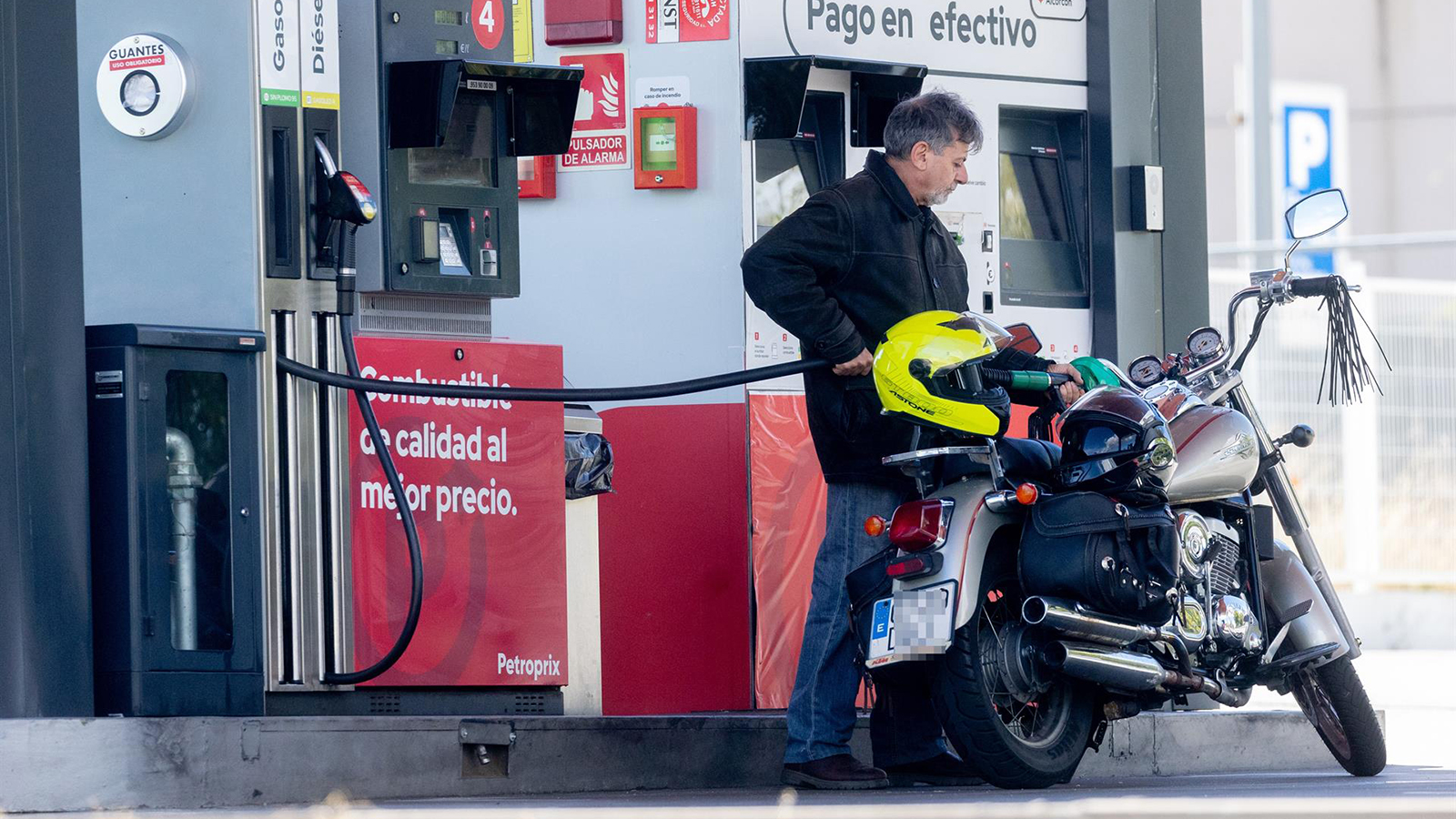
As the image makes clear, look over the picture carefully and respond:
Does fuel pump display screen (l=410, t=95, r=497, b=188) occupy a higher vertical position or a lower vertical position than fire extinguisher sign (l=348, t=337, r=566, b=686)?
higher

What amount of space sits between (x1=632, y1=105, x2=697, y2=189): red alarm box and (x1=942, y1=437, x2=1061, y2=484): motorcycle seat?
2.23 metres

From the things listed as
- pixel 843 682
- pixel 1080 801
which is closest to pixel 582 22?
pixel 843 682

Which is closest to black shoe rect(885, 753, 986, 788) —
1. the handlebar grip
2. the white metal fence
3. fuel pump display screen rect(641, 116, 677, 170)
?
the handlebar grip

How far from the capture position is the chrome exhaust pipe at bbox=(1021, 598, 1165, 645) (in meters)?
6.65

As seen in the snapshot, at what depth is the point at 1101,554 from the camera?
678cm

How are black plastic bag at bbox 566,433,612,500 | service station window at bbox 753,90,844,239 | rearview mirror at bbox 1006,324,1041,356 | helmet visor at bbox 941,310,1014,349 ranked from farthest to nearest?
service station window at bbox 753,90,844,239
black plastic bag at bbox 566,433,612,500
rearview mirror at bbox 1006,324,1041,356
helmet visor at bbox 941,310,1014,349

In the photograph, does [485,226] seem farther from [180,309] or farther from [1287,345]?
[1287,345]

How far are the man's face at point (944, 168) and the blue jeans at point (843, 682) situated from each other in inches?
35.8

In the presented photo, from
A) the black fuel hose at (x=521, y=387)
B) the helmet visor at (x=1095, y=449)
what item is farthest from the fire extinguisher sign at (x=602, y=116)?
the helmet visor at (x=1095, y=449)

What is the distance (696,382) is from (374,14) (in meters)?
1.46

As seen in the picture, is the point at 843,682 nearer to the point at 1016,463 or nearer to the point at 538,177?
the point at 1016,463

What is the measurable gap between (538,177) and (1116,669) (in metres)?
3.29

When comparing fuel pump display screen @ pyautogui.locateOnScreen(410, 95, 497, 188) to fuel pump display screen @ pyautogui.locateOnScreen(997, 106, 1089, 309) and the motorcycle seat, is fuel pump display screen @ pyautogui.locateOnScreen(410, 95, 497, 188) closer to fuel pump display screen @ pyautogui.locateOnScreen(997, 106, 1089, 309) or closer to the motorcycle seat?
the motorcycle seat

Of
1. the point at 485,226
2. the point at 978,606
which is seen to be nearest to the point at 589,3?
the point at 485,226
